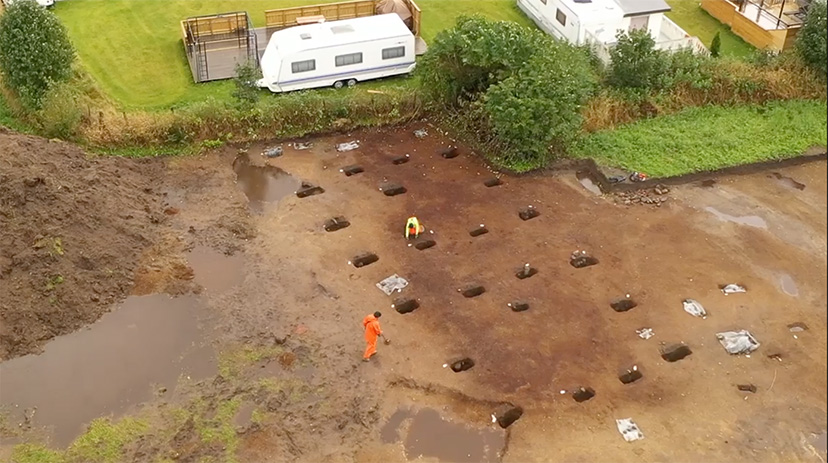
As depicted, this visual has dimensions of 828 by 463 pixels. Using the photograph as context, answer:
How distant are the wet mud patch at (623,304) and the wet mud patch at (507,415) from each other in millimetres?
3945

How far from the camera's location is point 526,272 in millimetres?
18375

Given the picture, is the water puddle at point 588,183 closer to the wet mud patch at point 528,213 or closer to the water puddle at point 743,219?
the wet mud patch at point 528,213

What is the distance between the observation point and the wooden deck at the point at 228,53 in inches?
1008

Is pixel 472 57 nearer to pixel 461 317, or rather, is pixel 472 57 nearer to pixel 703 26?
pixel 461 317

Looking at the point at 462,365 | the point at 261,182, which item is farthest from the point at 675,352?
the point at 261,182

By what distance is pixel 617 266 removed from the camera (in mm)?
18594

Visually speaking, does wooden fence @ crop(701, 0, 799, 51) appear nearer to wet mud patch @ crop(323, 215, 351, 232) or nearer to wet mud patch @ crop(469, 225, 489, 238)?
wet mud patch @ crop(469, 225, 489, 238)

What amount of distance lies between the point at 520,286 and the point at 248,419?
7113 mm

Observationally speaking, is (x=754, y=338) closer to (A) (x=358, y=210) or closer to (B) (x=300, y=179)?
(A) (x=358, y=210)

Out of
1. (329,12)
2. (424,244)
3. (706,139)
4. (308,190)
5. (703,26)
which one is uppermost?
(329,12)

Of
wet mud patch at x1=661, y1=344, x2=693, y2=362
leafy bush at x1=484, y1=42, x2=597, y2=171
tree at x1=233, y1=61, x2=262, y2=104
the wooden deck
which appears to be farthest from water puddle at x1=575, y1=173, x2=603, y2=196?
tree at x1=233, y1=61, x2=262, y2=104

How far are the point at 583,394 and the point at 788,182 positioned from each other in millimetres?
10659

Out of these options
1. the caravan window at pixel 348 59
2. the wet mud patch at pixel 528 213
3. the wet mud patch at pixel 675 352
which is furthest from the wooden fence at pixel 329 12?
the wet mud patch at pixel 675 352

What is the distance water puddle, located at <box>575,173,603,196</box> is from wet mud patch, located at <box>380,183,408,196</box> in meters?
5.16
